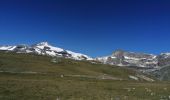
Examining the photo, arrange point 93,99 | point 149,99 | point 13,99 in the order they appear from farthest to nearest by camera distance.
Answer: point 149,99 < point 93,99 < point 13,99

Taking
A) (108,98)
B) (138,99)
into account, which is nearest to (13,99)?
(108,98)

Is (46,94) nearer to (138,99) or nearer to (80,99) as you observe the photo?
(80,99)

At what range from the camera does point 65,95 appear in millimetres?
Answer: 42938

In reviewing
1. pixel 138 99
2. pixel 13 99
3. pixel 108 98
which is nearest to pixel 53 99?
pixel 13 99

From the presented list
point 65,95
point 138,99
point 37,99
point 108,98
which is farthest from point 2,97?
point 138,99

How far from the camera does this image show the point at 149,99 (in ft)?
142

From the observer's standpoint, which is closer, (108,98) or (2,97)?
(2,97)

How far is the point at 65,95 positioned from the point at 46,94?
256 cm

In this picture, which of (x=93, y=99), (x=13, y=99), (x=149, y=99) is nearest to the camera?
(x=13, y=99)

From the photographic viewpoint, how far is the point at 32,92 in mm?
43438

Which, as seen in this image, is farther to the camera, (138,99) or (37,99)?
(138,99)

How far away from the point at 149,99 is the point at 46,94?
14.0 m

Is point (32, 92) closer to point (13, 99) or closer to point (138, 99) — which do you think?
point (13, 99)

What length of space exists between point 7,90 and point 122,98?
15.9m
